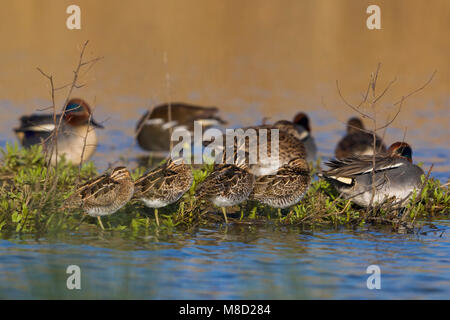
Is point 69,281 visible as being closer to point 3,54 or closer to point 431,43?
point 3,54

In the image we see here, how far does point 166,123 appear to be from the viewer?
15781 millimetres

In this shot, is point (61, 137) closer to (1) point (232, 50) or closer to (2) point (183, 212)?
(2) point (183, 212)

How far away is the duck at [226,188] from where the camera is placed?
8992 mm

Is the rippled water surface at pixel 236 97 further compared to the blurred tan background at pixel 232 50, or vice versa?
the blurred tan background at pixel 232 50

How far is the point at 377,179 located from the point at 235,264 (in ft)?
9.09

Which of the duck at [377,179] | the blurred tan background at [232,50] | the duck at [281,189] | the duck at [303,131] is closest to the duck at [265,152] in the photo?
the duck at [303,131]

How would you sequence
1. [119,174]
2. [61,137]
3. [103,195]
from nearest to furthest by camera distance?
1. [103,195]
2. [119,174]
3. [61,137]

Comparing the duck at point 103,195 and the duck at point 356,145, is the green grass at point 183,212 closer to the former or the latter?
the duck at point 103,195

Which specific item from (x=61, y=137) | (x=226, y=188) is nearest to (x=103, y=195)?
(x=226, y=188)

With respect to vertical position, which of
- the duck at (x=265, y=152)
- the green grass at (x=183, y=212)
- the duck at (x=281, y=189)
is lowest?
the green grass at (x=183, y=212)

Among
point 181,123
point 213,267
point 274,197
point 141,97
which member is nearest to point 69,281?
point 213,267

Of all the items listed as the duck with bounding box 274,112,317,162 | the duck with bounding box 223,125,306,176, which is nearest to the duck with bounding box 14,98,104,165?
the duck with bounding box 223,125,306,176

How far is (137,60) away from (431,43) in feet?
30.0

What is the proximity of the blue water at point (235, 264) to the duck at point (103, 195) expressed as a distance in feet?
1.07
